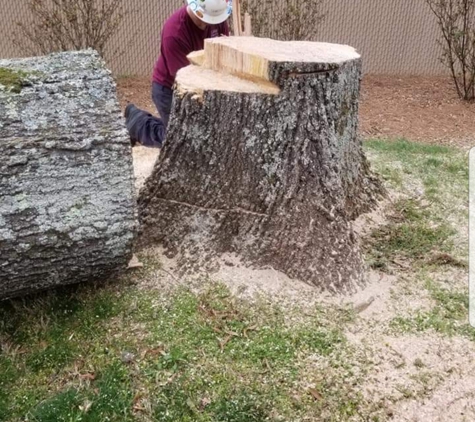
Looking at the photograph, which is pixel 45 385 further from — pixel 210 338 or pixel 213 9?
pixel 213 9

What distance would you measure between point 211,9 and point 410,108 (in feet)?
14.8

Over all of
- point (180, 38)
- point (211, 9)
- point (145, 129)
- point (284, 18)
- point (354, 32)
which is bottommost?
point (145, 129)

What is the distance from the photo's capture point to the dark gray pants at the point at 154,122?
4238 mm

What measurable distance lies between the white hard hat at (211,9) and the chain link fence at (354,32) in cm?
400

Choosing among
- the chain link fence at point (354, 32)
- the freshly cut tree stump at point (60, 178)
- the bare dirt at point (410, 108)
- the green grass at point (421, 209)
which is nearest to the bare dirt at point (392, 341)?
the green grass at point (421, 209)

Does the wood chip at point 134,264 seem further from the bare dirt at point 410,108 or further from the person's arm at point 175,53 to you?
the bare dirt at point 410,108

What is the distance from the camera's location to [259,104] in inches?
110

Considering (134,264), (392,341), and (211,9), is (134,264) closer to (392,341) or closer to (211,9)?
(392,341)

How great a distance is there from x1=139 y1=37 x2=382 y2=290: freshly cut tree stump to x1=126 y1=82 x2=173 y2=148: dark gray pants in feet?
3.90

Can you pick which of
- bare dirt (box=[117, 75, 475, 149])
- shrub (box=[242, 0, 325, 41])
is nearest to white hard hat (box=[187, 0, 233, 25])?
bare dirt (box=[117, 75, 475, 149])

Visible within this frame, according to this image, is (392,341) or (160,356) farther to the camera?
(392,341)

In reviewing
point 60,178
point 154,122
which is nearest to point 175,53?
point 154,122

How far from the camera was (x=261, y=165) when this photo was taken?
288 centimetres

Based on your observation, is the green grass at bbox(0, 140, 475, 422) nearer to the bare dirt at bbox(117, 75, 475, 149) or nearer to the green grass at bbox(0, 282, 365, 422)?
the green grass at bbox(0, 282, 365, 422)
